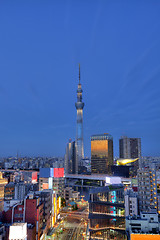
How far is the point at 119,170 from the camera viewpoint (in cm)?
4878

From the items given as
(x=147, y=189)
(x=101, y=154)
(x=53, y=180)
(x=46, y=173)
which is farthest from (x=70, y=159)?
(x=147, y=189)

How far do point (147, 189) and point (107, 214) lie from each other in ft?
17.4

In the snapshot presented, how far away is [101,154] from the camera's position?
72875 millimetres

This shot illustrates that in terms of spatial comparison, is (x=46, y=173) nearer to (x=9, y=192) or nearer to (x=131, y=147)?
(x=9, y=192)

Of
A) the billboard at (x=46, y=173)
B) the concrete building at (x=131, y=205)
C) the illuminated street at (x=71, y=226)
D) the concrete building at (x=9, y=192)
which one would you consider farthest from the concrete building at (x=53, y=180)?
the concrete building at (x=131, y=205)

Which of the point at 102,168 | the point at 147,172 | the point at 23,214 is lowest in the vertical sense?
the point at 102,168

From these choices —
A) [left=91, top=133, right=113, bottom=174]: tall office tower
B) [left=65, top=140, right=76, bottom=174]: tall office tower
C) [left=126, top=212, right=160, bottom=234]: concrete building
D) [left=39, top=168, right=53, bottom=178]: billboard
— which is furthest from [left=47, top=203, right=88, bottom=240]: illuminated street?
[left=65, top=140, right=76, bottom=174]: tall office tower

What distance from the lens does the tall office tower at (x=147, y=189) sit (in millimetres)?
17369

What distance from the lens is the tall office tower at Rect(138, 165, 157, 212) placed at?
17.4 m

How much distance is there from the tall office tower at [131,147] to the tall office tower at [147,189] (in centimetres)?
6404

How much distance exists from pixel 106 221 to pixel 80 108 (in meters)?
80.5

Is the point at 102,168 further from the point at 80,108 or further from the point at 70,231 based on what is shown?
the point at 70,231

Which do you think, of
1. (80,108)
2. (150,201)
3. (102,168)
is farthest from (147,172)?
(80,108)

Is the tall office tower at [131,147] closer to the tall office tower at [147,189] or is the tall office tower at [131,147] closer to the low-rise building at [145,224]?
the tall office tower at [147,189]
